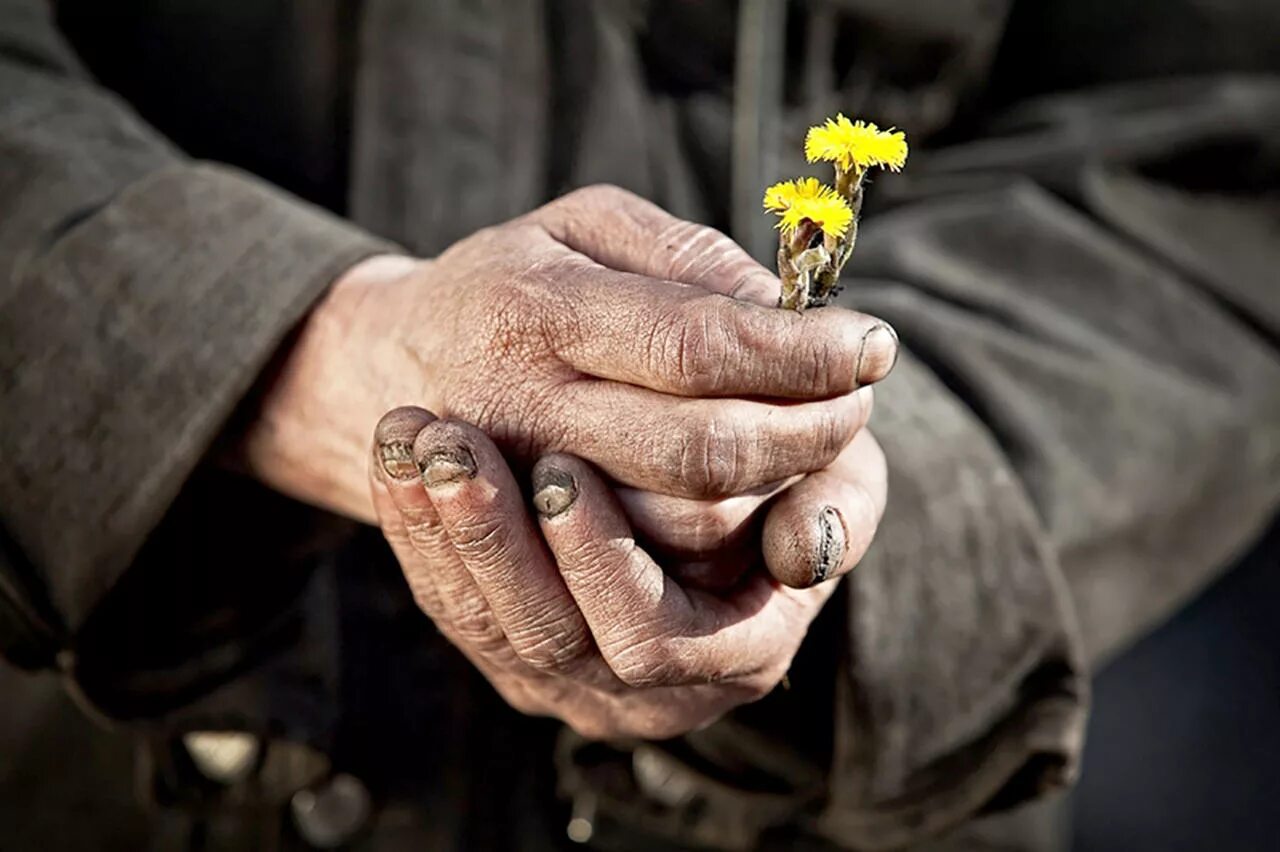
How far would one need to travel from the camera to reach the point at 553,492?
39 centimetres

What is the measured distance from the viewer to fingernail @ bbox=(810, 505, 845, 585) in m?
0.41

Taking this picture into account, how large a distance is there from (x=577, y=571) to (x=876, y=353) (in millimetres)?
116

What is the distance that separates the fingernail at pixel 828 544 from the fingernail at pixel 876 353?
2.1 inches

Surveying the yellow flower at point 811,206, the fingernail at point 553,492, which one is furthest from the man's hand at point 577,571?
the yellow flower at point 811,206

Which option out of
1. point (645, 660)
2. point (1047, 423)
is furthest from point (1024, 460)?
point (645, 660)

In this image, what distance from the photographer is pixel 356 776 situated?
72 cm

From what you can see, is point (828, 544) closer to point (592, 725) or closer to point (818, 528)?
point (818, 528)

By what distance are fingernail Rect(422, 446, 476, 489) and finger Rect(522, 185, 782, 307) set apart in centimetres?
9

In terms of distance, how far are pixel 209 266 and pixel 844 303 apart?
350 millimetres

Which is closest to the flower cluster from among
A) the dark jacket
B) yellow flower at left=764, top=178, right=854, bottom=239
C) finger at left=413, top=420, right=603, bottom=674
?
yellow flower at left=764, top=178, right=854, bottom=239

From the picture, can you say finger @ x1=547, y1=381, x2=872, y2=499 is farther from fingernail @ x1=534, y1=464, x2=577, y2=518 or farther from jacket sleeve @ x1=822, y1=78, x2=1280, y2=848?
jacket sleeve @ x1=822, y1=78, x2=1280, y2=848

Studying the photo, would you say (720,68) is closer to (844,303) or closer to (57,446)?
(844,303)

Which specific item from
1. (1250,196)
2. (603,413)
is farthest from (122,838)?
(1250,196)

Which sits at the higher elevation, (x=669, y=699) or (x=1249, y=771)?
(x=669, y=699)
